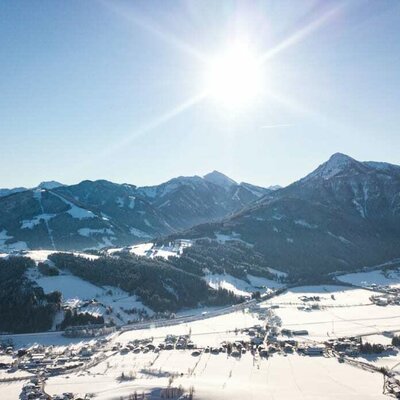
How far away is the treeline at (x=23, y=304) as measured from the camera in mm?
141750

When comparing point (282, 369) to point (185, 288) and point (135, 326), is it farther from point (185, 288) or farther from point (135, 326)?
point (185, 288)

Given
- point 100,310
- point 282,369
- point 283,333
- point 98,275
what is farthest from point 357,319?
point 98,275

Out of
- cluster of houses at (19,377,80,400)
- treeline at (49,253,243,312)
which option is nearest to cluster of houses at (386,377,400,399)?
cluster of houses at (19,377,80,400)

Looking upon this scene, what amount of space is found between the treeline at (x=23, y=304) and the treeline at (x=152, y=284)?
875 inches

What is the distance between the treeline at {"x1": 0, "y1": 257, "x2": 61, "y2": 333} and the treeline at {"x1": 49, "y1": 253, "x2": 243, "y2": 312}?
72.9ft

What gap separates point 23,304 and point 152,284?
164 ft

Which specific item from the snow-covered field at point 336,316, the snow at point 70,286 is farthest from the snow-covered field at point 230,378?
the snow at point 70,286

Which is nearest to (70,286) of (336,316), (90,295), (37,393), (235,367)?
(90,295)

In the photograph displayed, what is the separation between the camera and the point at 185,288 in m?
192

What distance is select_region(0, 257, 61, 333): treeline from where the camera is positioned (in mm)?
141750

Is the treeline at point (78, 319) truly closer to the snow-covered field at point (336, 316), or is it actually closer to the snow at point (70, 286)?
the snow at point (70, 286)

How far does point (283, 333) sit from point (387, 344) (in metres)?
28.1

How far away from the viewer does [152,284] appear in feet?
607

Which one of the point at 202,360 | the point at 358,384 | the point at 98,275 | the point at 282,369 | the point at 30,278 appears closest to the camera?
the point at 358,384
